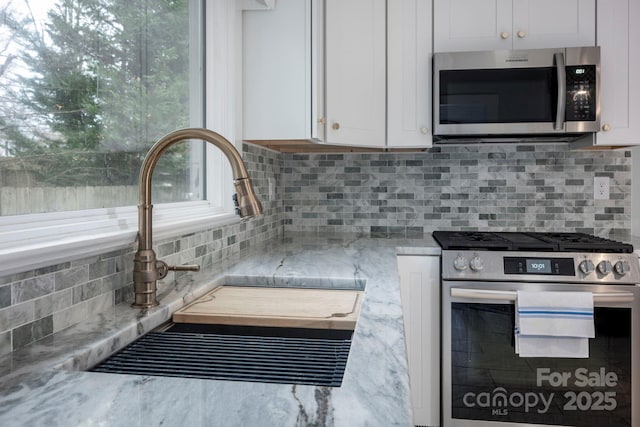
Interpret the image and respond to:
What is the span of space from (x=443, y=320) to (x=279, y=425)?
1680 mm

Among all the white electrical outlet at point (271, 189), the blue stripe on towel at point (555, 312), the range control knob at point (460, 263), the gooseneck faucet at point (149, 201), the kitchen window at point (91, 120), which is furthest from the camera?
the white electrical outlet at point (271, 189)

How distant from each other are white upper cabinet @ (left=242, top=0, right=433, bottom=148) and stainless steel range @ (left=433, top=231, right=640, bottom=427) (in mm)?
759

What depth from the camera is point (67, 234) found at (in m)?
1.00

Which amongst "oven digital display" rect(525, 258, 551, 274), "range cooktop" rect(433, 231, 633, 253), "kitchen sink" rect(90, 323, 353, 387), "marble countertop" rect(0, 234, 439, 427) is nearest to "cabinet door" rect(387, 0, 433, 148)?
"range cooktop" rect(433, 231, 633, 253)

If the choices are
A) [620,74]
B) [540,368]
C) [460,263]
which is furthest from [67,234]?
[620,74]

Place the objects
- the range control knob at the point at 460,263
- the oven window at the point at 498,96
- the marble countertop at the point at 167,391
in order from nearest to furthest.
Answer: the marble countertop at the point at 167,391
the range control knob at the point at 460,263
the oven window at the point at 498,96

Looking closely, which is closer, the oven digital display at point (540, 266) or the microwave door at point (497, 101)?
the oven digital display at point (540, 266)

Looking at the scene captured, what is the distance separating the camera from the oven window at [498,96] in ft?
7.42

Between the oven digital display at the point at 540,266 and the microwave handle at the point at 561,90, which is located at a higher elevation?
the microwave handle at the point at 561,90

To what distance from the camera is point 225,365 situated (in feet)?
2.71

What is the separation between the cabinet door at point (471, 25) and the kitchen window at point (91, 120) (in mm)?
1254

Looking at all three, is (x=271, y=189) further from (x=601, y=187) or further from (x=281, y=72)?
(x=601, y=187)

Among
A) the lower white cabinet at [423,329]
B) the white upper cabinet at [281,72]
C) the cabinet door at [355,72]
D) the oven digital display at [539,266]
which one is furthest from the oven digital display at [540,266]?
the white upper cabinet at [281,72]

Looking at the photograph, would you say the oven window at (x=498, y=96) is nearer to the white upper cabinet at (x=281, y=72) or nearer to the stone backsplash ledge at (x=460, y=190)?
the stone backsplash ledge at (x=460, y=190)
